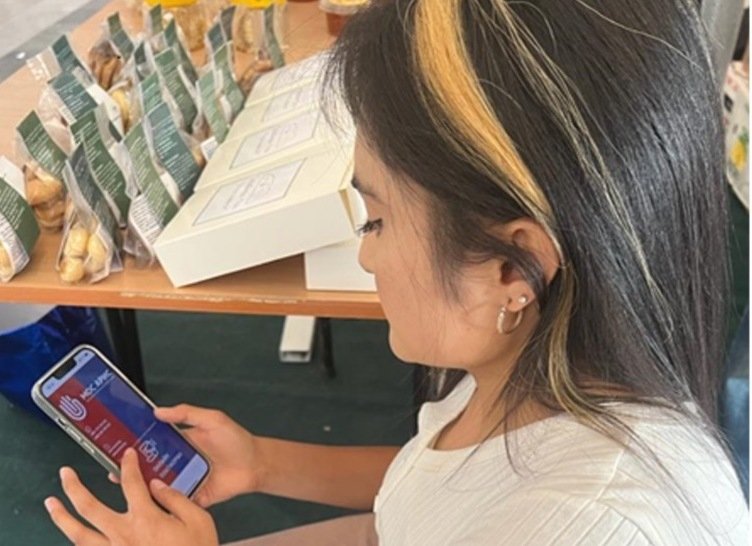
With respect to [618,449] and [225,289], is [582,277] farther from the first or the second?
[225,289]

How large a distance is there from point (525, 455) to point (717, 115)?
27 cm

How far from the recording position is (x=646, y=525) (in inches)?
20.6

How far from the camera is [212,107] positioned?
1.15m

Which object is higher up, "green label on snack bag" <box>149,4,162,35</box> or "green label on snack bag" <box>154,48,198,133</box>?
"green label on snack bag" <box>149,4,162,35</box>

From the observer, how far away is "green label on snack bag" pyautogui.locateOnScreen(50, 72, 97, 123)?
43.2 inches

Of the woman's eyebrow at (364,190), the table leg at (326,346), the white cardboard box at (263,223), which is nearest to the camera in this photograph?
the woman's eyebrow at (364,190)

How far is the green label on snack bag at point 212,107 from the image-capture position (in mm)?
1139

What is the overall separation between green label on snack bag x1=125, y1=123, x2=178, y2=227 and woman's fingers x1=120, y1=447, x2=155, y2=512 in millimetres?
263

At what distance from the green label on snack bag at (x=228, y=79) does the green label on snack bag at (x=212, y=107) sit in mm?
29

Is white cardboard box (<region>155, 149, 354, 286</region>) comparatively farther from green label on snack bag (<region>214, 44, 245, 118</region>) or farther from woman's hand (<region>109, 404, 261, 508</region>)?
green label on snack bag (<region>214, 44, 245, 118</region>)

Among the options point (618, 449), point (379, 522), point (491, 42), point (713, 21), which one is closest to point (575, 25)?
point (491, 42)

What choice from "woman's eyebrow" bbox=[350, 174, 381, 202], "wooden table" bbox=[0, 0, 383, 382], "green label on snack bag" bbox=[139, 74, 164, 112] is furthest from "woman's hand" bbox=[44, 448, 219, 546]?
"green label on snack bag" bbox=[139, 74, 164, 112]

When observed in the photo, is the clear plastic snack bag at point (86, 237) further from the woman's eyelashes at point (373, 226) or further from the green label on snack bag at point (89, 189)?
the woman's eyelashes at point (373, 226)

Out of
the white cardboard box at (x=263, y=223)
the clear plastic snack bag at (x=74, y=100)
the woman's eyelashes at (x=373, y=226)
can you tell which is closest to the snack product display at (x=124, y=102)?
the clear plastic snack bag at (x=74, y=100)
